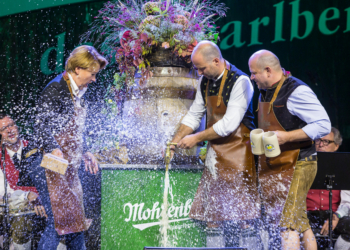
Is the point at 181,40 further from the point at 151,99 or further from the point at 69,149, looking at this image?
the point at 69,149

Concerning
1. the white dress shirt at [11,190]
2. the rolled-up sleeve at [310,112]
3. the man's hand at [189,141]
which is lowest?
the white dress shirt at [11,190]

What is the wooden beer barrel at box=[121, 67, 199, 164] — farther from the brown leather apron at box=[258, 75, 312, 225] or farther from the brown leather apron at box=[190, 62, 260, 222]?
the brown leather apron at box=[258, 75, 312, 225]

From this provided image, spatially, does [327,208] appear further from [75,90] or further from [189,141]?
[75,90]

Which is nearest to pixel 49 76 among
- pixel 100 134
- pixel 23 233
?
pixel 100 134

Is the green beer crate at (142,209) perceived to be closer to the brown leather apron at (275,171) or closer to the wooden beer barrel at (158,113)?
the wooden beer barrel at (158,113)

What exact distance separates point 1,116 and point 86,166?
177 centimetres

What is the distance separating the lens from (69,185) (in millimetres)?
2641

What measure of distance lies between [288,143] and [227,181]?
49 cm

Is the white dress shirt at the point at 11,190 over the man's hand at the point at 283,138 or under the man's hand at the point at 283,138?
under

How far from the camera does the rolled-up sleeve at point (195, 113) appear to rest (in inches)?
108

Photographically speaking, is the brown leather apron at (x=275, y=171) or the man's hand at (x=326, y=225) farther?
the man's hand at (x=326, y=225)

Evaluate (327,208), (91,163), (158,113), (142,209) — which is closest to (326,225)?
(327,208)

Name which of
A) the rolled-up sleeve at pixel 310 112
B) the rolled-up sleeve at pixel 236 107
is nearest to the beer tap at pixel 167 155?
the rolled-up sleeve at pixel 236 107

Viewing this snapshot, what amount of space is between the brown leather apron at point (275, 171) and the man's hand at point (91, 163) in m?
1.22
